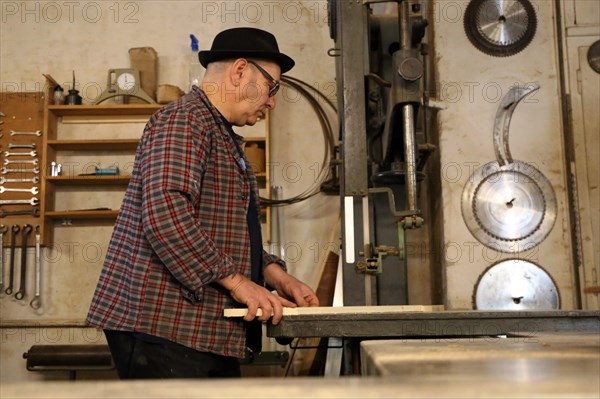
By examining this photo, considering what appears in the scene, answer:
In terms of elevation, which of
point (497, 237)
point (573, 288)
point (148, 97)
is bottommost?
point (573, 288)

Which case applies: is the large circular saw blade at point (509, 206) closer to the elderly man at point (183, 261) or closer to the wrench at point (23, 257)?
the elderly man at point (183, 261)

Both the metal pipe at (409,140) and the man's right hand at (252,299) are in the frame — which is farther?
the metal pipe at (409,140)

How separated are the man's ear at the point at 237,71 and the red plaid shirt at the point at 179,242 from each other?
0.52ft

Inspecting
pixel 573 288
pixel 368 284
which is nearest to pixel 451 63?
pixel 573 288

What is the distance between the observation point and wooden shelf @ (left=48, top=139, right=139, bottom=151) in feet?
11.8

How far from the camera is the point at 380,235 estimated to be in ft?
9.69

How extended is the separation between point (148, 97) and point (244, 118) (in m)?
1.89

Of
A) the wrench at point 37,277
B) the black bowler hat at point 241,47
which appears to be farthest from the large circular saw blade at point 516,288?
the wrench at point 37,277

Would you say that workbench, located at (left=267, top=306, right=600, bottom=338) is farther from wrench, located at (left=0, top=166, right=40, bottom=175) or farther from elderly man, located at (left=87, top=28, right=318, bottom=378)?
wrench, located at (left=0, top=166, right=40, bottom=175)

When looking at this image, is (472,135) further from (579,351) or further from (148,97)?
(579,351)

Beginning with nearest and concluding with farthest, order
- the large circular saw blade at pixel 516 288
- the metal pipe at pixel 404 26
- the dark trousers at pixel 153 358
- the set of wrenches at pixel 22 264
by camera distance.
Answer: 1. the dark trousers at pixel 153 358
2. the metal pipe at pixel 404 26
3. the large circular saw blade at pixel 516 288
4. the set of wrenches at pixel 22 264

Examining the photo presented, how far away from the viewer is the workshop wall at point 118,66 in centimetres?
368

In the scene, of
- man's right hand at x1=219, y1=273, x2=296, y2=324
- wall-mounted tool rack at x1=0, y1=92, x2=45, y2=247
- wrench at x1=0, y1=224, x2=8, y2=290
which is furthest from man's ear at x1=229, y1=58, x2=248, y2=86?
wrench at x1=0, y1=224, x2=8, y2=290

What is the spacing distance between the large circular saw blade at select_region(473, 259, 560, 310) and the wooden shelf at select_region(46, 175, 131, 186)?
1922 mm
